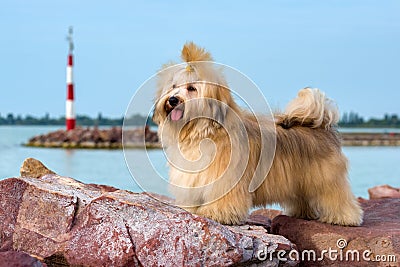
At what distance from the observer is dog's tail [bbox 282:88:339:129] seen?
16.1 ft

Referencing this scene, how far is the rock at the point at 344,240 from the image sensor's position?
14.8 feet

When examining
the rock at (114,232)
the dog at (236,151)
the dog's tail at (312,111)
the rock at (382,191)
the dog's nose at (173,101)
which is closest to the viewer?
the rock at (114,232)

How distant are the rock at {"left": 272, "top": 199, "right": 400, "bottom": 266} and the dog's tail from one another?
87 centimetres

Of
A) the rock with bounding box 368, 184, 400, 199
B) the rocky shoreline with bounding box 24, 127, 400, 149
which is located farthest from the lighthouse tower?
the rock with bounding box 368, 184, 400, 199

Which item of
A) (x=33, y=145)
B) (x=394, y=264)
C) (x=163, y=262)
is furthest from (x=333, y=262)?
(x=33, y=145)

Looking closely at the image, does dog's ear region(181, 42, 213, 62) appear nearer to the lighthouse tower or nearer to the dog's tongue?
the dog's tongue

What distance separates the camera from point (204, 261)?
3801 millimetres

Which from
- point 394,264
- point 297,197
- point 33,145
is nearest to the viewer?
point 394,264

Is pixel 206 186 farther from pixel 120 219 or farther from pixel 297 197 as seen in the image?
pixel 297 197

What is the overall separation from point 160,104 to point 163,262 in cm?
115

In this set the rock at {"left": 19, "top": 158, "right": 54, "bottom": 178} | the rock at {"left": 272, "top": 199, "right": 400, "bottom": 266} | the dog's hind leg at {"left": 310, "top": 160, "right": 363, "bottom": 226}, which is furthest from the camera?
the rock at {"left": 19, "top": 158, "right": 54, "bottom": 178}

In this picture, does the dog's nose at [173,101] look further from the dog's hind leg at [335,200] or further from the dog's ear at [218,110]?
the dog's hind leg at [335,200]

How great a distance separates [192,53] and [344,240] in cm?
196

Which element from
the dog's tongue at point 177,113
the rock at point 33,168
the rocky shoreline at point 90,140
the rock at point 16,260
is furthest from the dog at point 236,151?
the rocky shoreline at point 90,140
